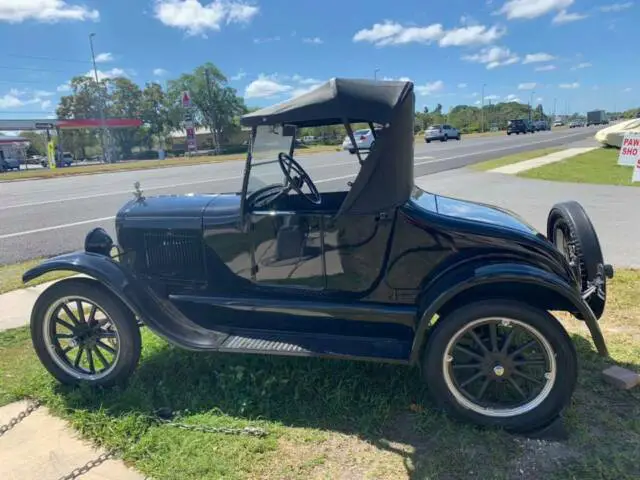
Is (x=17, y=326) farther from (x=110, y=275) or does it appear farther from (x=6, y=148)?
(x=6, y=148)

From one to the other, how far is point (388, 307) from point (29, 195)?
51.5 ft

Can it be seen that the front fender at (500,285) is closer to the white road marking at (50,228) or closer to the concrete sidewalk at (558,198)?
the concrete sidewalk at (558,198)

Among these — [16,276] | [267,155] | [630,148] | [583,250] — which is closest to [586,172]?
[630,148]

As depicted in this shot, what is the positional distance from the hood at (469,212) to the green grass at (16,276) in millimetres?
4602

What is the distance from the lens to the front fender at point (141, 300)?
3.04m

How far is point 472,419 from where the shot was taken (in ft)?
8.71

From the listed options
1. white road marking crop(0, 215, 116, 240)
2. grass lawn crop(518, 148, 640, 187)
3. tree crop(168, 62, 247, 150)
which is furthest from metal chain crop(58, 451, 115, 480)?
tree crop(168, 62, 247, 150)

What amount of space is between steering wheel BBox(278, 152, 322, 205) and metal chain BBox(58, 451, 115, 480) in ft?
6.73

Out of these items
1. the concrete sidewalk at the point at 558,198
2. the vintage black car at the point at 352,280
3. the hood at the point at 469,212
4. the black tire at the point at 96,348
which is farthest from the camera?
the concrete sidewalk at the point at 558,198

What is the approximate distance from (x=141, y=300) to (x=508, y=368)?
2.32 meters

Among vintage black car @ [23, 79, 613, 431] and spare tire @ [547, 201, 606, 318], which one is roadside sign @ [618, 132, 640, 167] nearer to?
spare tire @ [547, 201, 606, 318]

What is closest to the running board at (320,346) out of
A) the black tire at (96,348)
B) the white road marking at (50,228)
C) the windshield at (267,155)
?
the black tire at (96,348)

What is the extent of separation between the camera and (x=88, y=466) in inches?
97.7

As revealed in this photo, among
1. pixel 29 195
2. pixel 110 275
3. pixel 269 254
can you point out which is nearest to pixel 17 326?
pixel 110 275
